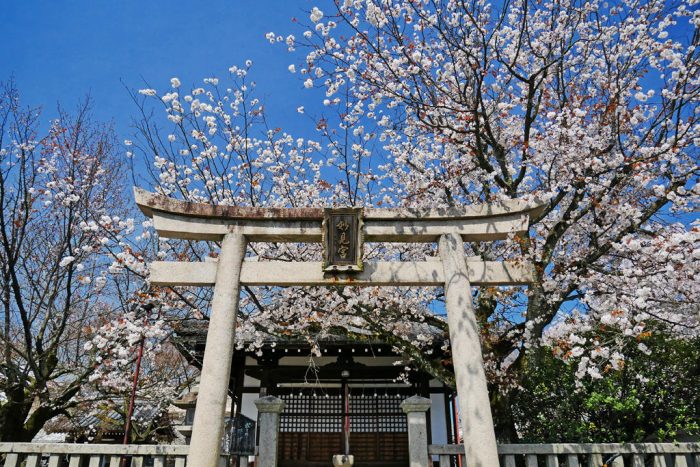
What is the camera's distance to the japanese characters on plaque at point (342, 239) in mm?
6992

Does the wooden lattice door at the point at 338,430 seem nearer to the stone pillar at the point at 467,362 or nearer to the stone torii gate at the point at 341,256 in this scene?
the stone pillar at the point at 467,362

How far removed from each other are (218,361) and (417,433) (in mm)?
3736

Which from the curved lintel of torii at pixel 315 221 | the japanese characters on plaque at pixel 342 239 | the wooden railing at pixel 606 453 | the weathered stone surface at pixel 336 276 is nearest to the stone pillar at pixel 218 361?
the weathered stone surface at pixel 336 276

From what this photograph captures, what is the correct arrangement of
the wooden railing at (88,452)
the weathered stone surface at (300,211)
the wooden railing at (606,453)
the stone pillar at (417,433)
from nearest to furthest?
the wooden railing at (606,453) → the wooden railing at (88,452) → the weathered stone surface at (300,211) → the stone pillar at (417,433)

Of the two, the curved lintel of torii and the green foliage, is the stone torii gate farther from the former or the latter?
the green foliage

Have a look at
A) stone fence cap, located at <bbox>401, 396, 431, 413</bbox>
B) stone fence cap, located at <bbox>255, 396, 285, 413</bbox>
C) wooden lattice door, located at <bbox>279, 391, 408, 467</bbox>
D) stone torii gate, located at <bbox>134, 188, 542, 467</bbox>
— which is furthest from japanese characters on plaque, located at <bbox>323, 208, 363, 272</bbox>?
wooden lattice door, located at <bbox>279, 391, 408, 467</bbox>

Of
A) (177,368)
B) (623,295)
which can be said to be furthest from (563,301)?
(177,368)

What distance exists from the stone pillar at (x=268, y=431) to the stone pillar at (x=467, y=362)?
487 cm

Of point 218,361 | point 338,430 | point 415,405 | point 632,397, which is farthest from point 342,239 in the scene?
point 338,430

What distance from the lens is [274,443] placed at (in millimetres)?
9898

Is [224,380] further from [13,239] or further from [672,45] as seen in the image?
[672,45]

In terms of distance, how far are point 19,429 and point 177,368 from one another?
1062 cm

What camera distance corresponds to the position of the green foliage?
7.29m

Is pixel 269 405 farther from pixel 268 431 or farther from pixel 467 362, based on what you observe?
pixel 467 362
